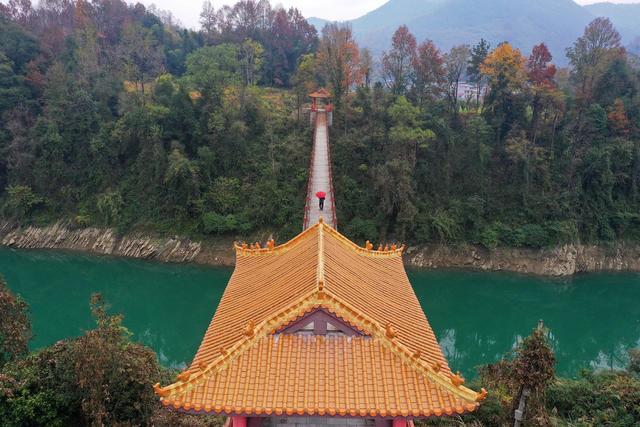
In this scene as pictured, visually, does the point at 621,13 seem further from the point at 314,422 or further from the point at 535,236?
the point at 314,422

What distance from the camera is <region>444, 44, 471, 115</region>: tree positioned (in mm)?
23844

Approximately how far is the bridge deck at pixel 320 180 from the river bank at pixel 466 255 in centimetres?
648

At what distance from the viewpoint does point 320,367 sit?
5.07m

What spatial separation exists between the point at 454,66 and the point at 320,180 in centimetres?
1204

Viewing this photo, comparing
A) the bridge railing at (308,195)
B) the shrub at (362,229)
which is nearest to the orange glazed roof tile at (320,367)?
the bridge railing at (308,195)

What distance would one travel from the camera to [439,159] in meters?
23.1

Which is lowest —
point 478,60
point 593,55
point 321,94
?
point 321,94

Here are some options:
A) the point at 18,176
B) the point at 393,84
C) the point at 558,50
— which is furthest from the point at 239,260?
the point at 558,50

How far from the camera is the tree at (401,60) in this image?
25.2 m

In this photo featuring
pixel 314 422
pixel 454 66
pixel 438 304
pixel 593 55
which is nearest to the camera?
pixel 314 422

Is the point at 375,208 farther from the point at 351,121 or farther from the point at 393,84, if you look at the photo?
the point at 393,84

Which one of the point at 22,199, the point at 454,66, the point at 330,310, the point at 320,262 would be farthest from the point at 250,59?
the point at 330,310

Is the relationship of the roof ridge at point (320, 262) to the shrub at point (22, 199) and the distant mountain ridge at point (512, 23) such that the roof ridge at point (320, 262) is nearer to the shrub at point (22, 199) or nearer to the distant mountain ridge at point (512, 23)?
the shrub at point (22, 199)

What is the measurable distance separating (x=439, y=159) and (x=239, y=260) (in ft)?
57.1
